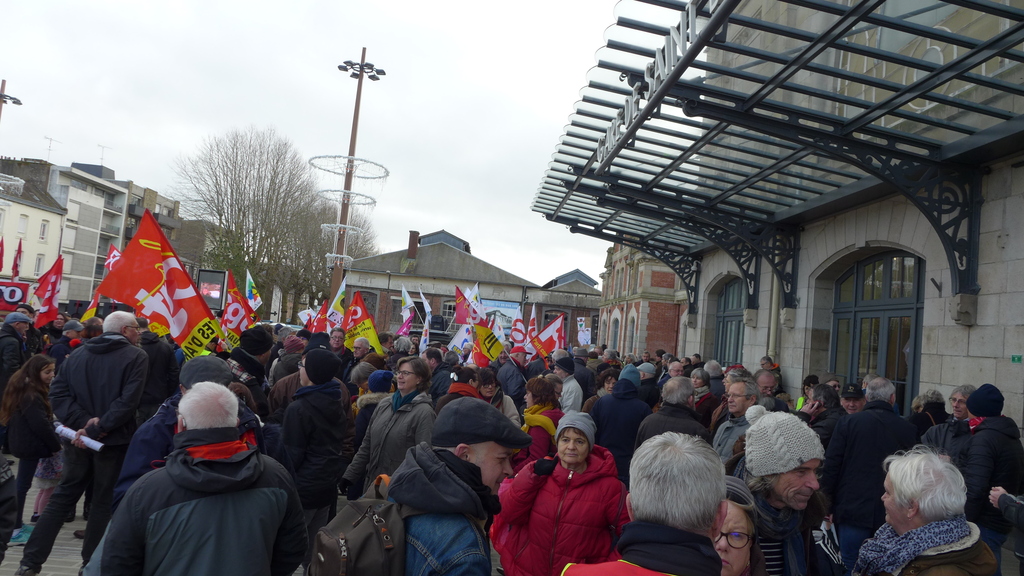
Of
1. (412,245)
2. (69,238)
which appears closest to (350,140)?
(412,245)

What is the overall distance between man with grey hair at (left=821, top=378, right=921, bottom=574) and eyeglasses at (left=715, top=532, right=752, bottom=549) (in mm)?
2877

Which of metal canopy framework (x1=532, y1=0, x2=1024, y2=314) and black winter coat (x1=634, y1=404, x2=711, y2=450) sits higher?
metal canopy framework (x1=532, y1=0, x2=1024, y2=314)

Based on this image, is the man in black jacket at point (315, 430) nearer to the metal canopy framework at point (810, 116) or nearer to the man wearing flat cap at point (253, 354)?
the man wearing flat cap at point (253, 354)

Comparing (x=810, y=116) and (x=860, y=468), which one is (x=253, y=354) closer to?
(x=860, y=468)

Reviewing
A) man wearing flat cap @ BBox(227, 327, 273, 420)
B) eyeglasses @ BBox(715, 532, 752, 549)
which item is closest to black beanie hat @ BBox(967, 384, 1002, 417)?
eyeglasses @ BBox(715, 532, 752, 549)

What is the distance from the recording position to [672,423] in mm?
5188

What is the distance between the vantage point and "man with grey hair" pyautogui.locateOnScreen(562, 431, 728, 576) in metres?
Result: 1.83

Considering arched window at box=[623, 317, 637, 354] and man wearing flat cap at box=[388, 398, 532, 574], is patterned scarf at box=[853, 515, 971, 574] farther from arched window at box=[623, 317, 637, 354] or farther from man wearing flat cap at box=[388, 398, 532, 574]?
arched window at box=[623, 317, 637, 354]

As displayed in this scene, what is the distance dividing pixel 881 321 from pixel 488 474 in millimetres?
9695

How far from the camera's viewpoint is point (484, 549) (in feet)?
7.27

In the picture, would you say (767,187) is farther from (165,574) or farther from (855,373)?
(165,574)

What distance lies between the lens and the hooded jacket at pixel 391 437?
16.6ft


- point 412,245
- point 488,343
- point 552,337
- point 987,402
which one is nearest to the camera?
point 987,402

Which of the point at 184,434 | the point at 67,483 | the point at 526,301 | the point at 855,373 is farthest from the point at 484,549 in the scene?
the point at 526,301
